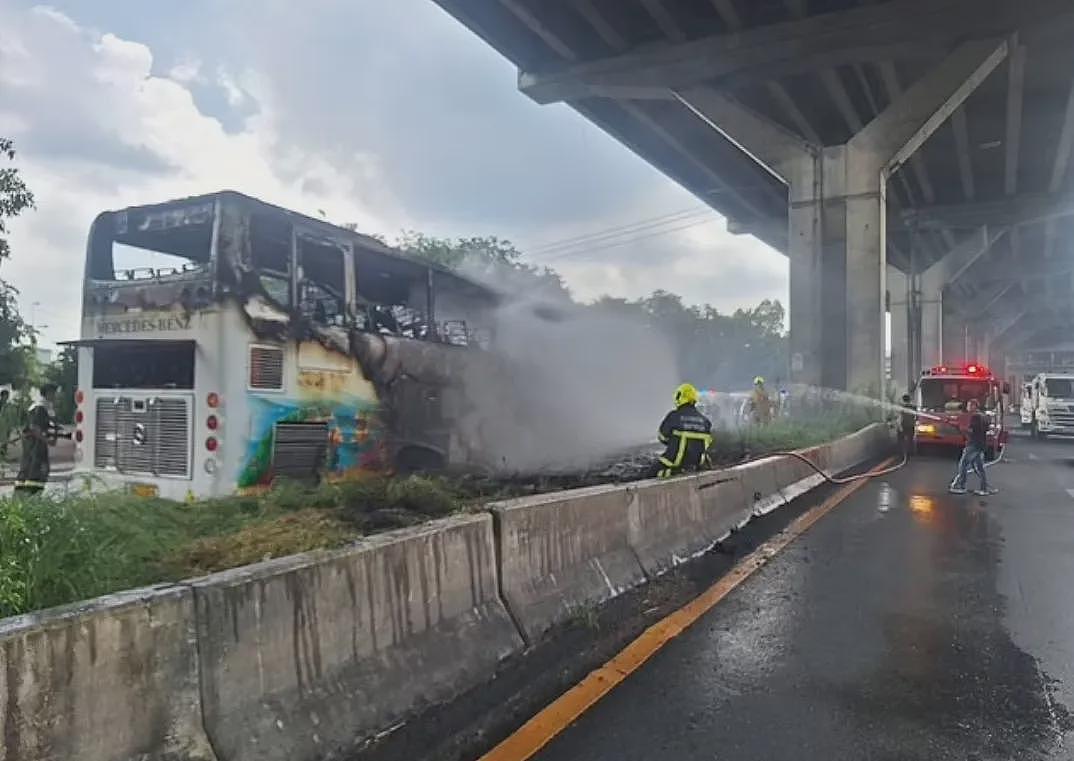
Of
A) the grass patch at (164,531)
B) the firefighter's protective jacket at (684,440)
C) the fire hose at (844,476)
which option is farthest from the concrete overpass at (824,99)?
the grass patch at (164,531)

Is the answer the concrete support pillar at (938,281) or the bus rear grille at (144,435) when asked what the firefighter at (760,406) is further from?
the concrete support pillar at (938,281)

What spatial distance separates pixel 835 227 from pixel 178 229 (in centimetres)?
2069

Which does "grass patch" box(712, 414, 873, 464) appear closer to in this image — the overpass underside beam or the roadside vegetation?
the overpass underside beam

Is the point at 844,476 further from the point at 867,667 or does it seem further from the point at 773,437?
the point at 867,667

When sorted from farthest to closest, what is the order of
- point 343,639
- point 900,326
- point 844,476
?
point 900,326 < point 844,476 < point 343,639

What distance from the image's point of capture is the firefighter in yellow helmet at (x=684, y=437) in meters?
8.30

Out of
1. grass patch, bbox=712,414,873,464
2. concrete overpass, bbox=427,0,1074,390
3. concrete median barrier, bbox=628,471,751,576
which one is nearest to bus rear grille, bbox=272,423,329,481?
concrete median barrier, bbox=628,471,751,576

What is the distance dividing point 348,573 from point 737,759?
1705 mm

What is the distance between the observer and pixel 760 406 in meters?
19.1

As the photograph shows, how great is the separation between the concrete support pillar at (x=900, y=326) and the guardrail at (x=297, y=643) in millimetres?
41729

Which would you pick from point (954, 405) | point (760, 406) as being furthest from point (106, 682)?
point (954, 405)

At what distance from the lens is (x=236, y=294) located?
8.11 meters

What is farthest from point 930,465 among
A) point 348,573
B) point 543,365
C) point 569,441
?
point 348,573

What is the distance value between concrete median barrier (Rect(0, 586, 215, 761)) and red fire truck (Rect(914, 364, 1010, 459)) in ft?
61.6
